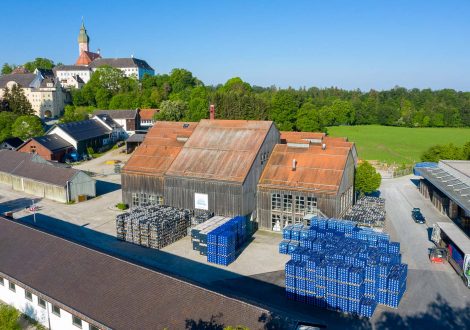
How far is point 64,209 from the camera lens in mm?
45562

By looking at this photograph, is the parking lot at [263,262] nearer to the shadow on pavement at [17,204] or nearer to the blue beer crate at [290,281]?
the shadow on pavement at [17,204]

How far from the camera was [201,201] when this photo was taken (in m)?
38.6

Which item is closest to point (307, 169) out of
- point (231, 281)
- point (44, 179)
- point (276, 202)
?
point (276, 202)

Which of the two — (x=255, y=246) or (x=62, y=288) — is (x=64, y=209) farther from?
(x=62, y=288)

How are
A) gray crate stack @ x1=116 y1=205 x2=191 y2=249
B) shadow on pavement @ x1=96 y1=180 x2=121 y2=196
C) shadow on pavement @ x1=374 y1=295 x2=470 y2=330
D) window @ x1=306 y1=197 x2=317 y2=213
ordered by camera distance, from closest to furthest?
shadow on pavement @ x1=374 y1=295 x2=470 y2=330, gray crate stack @ x1=116 y1=205 x2=191 y2=249, window @ x1=306 y1=197 x2=317 y2=213, shadow on pavement @ x1=96 y1=180 x2=121 y2=196

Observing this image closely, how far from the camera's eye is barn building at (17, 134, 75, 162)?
217 feet

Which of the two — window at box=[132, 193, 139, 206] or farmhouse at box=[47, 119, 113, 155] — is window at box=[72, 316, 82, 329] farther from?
farmhouse at box=[47, 119, 113, 155]

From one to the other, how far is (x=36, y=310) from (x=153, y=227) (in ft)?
40.5

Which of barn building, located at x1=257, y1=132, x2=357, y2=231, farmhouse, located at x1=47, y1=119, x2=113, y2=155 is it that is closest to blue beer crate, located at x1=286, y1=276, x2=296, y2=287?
barn building, located at x1=257, y1=132, x2=357, y2=231

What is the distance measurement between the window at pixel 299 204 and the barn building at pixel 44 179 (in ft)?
85.7

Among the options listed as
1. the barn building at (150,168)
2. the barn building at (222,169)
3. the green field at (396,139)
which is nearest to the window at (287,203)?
the barn building at (222,169)

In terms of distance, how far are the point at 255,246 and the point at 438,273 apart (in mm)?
13856

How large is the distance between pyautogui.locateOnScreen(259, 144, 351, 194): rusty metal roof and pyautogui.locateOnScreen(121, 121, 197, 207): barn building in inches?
412

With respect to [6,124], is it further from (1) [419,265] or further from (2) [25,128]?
(1) [419,265]
